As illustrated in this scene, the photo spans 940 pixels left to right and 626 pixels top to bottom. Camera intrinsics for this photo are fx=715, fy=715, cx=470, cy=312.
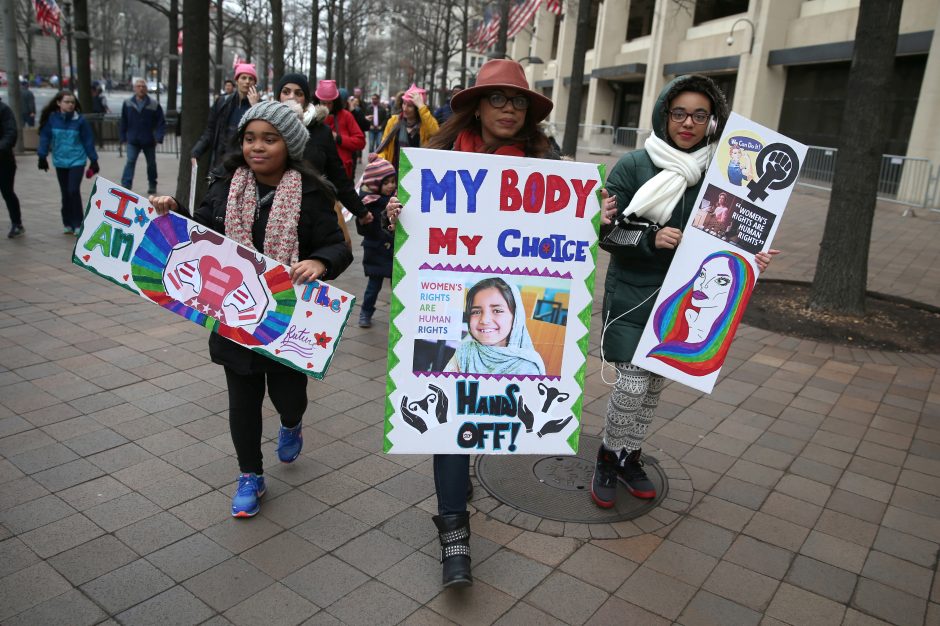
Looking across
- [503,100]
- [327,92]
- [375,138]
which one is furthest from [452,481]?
[375,138]

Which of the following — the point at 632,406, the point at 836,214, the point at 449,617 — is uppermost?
the point at 836,214

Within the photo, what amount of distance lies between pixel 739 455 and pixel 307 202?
2.79 metres

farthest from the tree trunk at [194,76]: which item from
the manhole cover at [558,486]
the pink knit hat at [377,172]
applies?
the manhole cover at [558,486]

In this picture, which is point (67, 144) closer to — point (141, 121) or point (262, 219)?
point (141, 121)

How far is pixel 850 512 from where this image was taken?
3.53 m

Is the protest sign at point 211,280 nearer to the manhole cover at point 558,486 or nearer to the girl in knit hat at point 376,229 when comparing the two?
the girl in knit hat at point 376,229

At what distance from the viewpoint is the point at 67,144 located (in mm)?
8508

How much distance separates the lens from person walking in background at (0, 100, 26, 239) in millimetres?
7812

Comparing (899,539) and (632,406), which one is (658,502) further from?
(899,539)

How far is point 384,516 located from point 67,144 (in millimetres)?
7449

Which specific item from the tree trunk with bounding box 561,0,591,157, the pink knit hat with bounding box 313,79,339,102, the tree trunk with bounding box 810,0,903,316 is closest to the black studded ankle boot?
the pink knit hat with bounding box 313,79,339,102

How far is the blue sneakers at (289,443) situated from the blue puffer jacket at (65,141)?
21.4ft

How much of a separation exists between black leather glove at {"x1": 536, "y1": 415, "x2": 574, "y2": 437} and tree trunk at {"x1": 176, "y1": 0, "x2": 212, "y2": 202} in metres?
7.10

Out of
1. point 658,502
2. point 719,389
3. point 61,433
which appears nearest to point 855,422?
point 719,389
